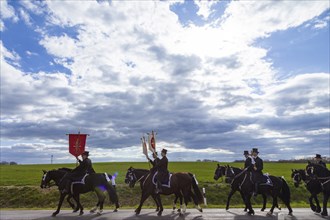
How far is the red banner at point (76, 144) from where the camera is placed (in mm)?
21406

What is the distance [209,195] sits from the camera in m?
30.5

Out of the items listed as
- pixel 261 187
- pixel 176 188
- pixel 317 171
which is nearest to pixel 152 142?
pixel 176 188

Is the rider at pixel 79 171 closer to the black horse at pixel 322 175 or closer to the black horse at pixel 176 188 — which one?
the black horse at pixel 176 188

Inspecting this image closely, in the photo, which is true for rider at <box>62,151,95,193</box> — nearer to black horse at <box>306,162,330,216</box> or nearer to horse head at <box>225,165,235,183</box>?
horse head at <box>225,165,235,183</box>

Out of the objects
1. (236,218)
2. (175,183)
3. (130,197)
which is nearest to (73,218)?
(175,183)

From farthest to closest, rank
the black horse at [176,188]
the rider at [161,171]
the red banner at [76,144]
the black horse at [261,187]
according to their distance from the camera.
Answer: the red banner at [76,144] < the black horse at [261,187] < the black horse at [176,188] < the rider at [161,171]

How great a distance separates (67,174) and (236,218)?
8.69 m

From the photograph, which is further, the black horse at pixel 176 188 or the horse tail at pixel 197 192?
the horse tail at pixel 197 192

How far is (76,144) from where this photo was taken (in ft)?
70.4

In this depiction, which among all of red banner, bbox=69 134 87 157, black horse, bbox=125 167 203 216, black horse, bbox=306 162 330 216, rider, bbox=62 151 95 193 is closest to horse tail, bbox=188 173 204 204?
black horse, bbox=125 167 203 216

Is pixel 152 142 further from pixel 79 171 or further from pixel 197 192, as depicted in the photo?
pixel 79 171

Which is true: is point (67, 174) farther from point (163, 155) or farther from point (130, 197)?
point (130, 197)

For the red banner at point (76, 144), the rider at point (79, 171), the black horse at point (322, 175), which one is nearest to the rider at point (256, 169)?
the black horse at point (322, 175)

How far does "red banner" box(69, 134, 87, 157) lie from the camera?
2141 cm
